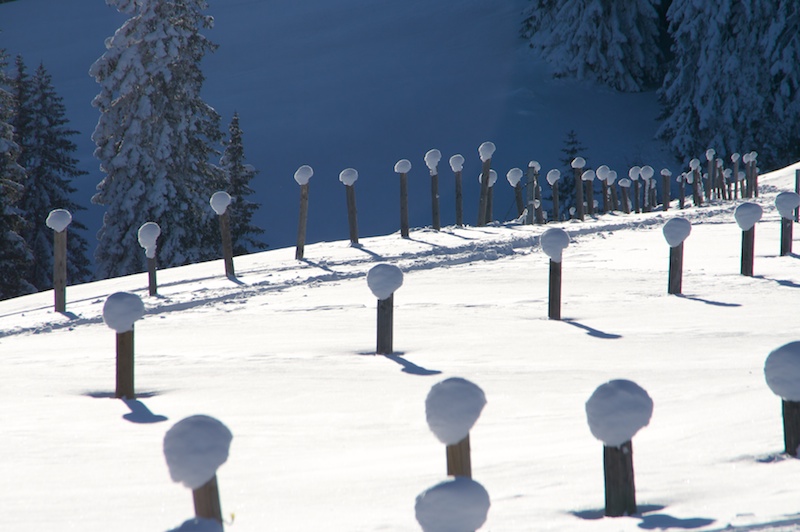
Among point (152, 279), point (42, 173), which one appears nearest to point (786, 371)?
point (152, 279)

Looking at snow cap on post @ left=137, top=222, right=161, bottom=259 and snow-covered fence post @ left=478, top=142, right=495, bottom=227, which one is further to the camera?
snow-covered fence post @ left=478, top=142, right=495, bottom=227

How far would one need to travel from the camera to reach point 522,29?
4394 centimetres

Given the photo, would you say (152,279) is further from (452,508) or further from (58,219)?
(452,508)

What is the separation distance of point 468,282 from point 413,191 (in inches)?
1058

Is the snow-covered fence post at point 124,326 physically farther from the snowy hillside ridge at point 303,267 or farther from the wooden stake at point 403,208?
the wooden stake at point 403,208

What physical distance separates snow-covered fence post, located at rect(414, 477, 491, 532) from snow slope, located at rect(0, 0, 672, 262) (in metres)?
31.1

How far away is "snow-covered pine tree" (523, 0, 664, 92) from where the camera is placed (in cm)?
3878

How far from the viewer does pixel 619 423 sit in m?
2.62

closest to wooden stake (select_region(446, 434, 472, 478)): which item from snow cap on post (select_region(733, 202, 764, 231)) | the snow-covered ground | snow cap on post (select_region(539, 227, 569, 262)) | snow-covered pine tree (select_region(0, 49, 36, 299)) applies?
the snow-covered ground

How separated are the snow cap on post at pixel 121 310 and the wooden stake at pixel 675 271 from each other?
15.5ft

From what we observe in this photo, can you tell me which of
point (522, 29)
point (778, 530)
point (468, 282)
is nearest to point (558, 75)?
point (522, 29)

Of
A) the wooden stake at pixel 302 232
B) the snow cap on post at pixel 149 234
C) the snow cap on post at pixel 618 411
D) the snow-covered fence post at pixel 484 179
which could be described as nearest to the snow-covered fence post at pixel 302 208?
the wooden stake at pixel 302 232

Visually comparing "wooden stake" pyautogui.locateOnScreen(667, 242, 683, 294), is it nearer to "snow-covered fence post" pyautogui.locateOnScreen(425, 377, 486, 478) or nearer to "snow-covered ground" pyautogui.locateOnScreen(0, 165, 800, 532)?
"snow-covered ground" pyautogui.locateOnScreen(0, 165, 800, 532)

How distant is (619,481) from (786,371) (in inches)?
30.6
